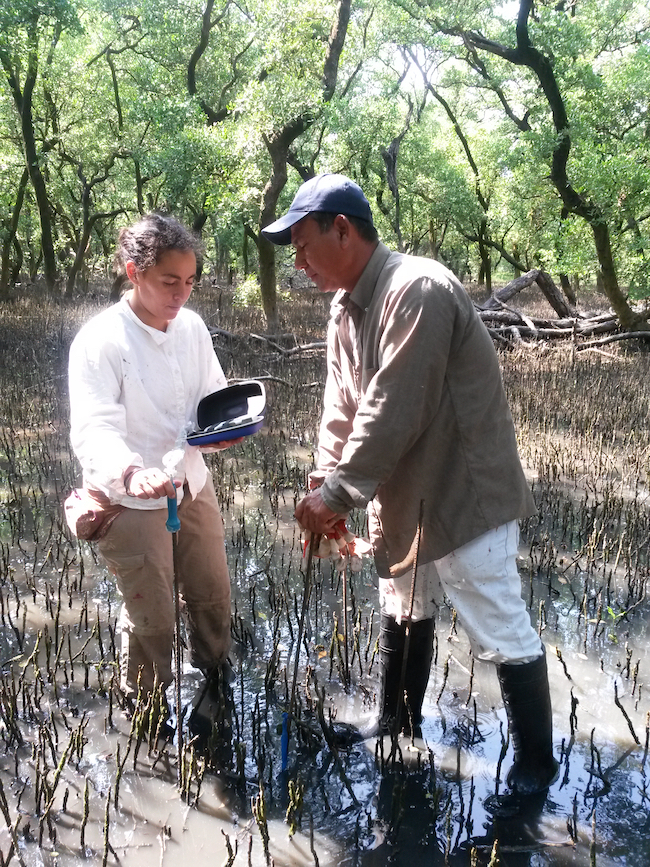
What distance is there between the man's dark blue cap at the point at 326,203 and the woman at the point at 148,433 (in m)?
0.38

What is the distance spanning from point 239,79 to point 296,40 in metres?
8.19

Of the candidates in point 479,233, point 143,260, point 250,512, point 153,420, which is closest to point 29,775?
point 153,420

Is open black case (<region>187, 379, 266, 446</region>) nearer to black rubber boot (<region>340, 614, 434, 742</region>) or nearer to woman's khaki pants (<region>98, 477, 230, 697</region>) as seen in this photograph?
woman's khaki pants (<region>98, 477, 230, 697</region>)

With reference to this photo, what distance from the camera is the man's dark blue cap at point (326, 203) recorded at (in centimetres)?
202

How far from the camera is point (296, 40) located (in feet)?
29.6

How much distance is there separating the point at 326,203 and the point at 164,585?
138 cm

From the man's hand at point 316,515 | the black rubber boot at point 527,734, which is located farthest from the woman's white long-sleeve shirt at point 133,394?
the black rubber boot at point 527,734

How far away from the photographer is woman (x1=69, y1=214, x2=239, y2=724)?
216cm

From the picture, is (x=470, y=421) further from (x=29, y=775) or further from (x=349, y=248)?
(x=29, y=775)

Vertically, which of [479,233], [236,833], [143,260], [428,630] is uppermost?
[479,233]

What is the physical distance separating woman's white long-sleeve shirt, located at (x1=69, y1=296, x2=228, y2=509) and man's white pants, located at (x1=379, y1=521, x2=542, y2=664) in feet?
3.13

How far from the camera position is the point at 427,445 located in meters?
2.09

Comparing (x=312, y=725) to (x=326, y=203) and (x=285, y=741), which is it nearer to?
(x=285, y=741)

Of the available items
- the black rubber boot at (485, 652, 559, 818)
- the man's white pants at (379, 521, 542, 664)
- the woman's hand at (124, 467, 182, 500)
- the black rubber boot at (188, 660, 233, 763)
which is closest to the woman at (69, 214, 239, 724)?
the woman's hand at (124, 467, 182, 500)
